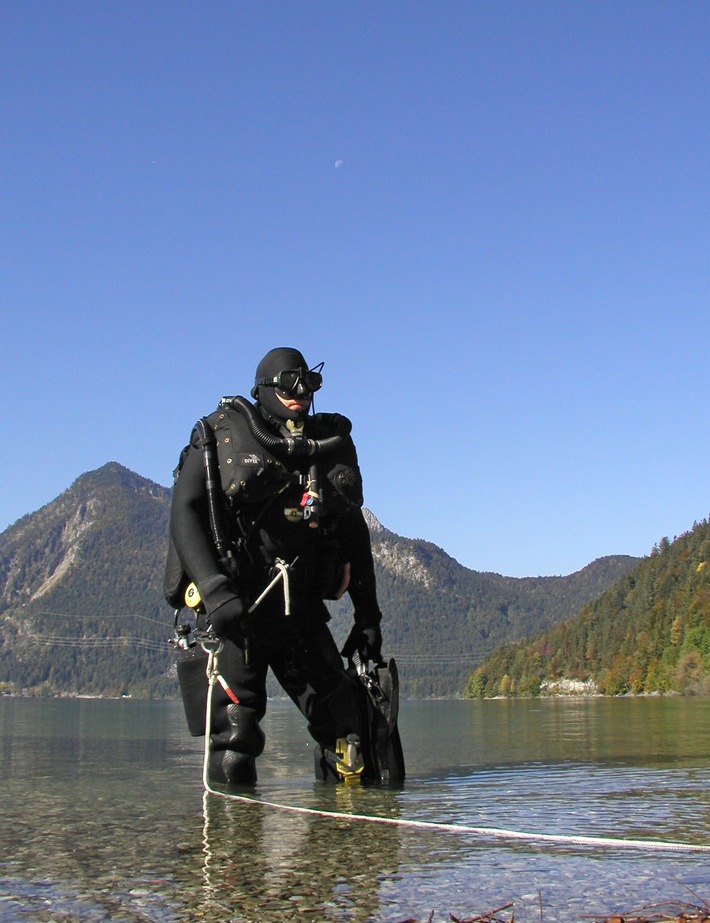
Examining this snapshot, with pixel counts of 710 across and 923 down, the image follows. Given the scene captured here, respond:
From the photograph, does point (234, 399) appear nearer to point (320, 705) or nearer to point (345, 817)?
point (320, 705)

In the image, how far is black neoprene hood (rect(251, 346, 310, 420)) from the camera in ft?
21.6

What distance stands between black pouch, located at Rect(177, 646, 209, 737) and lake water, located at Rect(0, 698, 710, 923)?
37 cm

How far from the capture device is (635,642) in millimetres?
139250

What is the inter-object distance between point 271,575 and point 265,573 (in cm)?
8

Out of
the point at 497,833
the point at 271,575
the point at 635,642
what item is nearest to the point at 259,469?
the point at 271,575

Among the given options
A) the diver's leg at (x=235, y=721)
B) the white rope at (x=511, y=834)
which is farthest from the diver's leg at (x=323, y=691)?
the white rope at (x=511, y=834)

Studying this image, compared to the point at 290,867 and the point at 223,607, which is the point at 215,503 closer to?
the point at 223,607

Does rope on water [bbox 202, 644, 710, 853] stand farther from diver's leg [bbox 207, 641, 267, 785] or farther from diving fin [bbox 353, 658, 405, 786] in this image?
diving fin [bbox 353, 658, 405, 786]

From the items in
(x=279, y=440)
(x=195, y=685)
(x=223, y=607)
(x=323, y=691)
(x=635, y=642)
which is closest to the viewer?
(x=223, y=607)

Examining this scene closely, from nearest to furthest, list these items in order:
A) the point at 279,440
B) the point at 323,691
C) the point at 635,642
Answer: the point at 279,440
the point at 323,691
the point at 635,642

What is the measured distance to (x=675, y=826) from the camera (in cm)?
418

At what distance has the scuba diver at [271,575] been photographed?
6113 mm

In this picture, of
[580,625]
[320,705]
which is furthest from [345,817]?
[580,625]

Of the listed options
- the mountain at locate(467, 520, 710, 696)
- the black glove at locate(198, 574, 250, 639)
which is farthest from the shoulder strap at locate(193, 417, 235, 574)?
the mountain at locate(467, 520, 710, 696)
